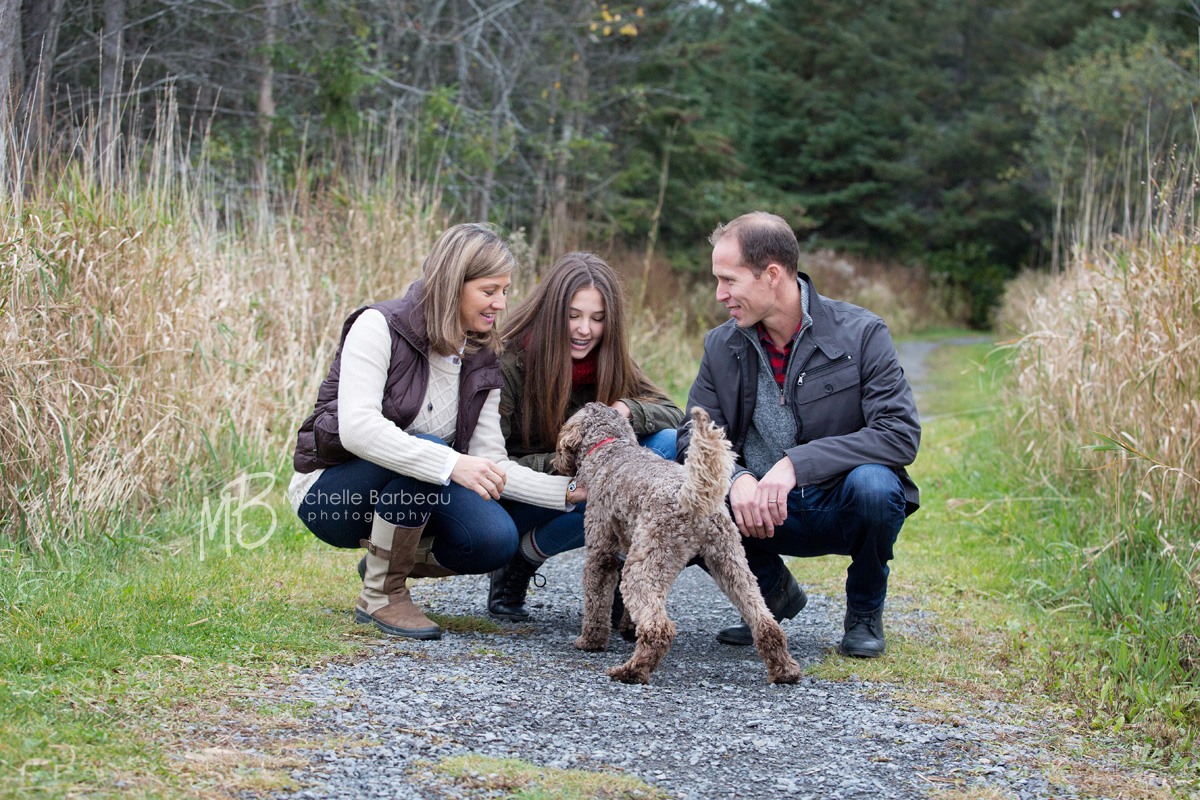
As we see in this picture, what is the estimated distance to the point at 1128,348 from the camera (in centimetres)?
495

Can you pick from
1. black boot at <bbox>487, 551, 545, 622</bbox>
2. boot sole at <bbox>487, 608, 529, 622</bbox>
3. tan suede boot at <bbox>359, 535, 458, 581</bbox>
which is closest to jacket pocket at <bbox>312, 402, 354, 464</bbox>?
tan suede boot at <bbox>359, 535, 458, 581</bbox>

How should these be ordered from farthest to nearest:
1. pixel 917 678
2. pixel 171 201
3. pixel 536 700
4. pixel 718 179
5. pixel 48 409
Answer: pixel 718 179 < pixel 171 201 < pixel 48 409 < pixel 917 678 < pixel 536 700

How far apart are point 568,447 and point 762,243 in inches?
43.1

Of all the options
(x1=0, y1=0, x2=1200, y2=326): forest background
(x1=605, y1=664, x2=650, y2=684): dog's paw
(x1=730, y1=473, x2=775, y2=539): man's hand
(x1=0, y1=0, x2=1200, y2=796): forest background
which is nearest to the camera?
(x1=605, y1=664, x2=650, y2=684): dog's paw

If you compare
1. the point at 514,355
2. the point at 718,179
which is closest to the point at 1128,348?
the point at 514,355

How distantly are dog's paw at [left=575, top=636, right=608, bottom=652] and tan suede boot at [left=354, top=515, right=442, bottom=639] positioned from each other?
53 cm

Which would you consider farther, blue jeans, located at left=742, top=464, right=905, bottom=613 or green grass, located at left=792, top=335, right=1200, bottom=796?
blue jeans, located at left=742, top=464, right=905, bottom=613

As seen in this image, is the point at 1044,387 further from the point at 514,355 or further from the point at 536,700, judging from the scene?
the point at 536,700

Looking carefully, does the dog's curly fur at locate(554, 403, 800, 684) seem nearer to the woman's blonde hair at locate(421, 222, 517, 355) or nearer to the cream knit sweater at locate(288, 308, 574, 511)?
the cream knit sweater at locate(288, 308, 574, 511)

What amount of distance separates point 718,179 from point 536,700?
1778cm

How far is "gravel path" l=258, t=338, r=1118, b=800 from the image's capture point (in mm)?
2539

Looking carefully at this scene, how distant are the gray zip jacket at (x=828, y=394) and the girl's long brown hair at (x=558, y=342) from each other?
38 cm

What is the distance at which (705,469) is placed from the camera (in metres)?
3.09

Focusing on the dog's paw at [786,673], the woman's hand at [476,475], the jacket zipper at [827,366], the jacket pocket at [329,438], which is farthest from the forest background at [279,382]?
the jacket zipper at [827,366]
